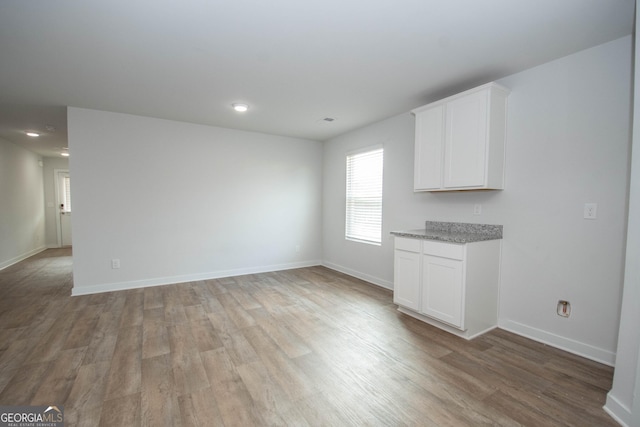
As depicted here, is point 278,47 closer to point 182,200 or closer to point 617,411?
point 182,200

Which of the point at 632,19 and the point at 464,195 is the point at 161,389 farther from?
the point at 632,19

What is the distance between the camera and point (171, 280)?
443cm

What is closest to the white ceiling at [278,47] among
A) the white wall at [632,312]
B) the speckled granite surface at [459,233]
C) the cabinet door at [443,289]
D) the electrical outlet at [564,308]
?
the white wall at [632,312]

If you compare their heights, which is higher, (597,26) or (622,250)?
(597,26)

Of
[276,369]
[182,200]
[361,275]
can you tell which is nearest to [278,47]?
[276,369]

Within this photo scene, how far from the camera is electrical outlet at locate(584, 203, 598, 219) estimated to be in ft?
7.52

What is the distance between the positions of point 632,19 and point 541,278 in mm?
2037

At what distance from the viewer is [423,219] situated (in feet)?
12.1

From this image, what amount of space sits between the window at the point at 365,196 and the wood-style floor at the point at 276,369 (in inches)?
58.8

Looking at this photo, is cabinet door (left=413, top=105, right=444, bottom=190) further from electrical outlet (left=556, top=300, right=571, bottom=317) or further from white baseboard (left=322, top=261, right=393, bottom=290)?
white baseboard (left=322, top=261, right=393, bottom=290)

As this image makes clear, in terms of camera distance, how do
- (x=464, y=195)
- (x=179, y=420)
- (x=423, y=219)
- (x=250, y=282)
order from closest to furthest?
(x=179, y=420), (x=464, y=195), (x=423, y=219), (x=250, y=282)

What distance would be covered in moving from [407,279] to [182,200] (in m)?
3.56

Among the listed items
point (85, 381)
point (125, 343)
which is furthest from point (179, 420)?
point (125, 343)

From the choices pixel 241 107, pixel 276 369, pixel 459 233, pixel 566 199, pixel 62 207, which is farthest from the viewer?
pixel 62 207
